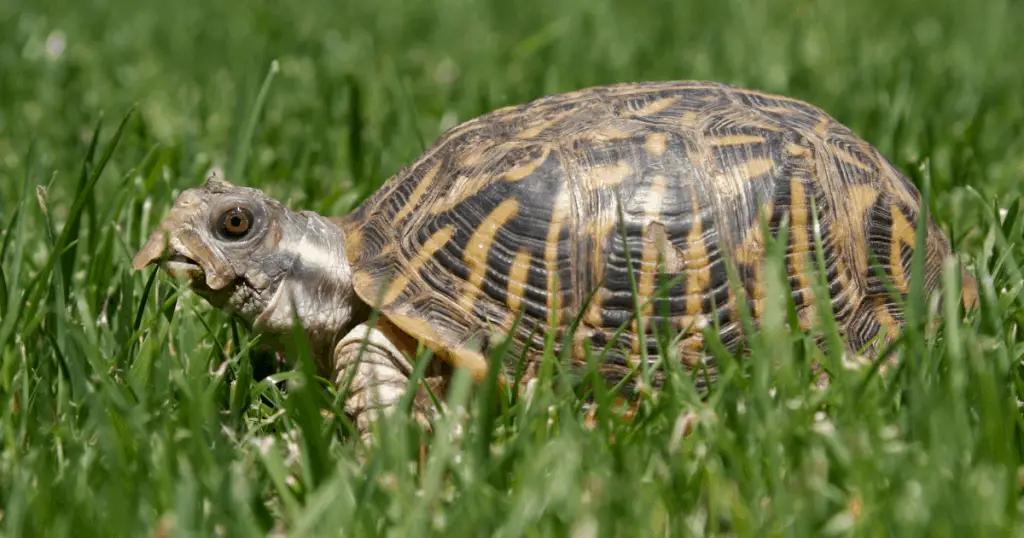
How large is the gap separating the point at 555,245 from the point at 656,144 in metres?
0.40

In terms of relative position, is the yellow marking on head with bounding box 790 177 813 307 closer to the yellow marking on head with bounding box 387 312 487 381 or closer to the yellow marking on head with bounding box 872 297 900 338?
the yellow marking on head with bounding box 872 297 900 338

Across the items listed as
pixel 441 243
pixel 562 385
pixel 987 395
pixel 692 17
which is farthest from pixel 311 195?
pixel 692 17

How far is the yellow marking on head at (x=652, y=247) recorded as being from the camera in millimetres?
2918

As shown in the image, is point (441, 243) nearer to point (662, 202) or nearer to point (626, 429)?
point (662, 202)

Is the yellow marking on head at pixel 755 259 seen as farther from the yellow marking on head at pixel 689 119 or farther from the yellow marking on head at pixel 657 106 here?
the yellow marking on head at pixel 657 106

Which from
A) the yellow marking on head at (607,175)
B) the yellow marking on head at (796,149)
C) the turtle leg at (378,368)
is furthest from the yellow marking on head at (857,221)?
the turtle leg at (378,368)

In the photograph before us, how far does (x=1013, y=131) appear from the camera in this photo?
214 inches

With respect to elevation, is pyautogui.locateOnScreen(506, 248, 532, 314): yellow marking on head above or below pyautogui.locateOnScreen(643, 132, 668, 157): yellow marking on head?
below

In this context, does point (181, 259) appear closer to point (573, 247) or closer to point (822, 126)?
point (573, 247)

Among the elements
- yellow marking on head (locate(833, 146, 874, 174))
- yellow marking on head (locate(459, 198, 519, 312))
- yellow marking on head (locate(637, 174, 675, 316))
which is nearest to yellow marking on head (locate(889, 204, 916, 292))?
yellow marking on head (locate(833, 146, 874, 174))

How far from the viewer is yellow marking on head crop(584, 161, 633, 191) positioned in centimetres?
297

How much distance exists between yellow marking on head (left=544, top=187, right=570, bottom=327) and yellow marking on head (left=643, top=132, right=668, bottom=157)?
0.85 ft

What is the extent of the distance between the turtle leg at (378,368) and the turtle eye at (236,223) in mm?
406

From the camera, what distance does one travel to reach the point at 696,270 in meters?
2.92
